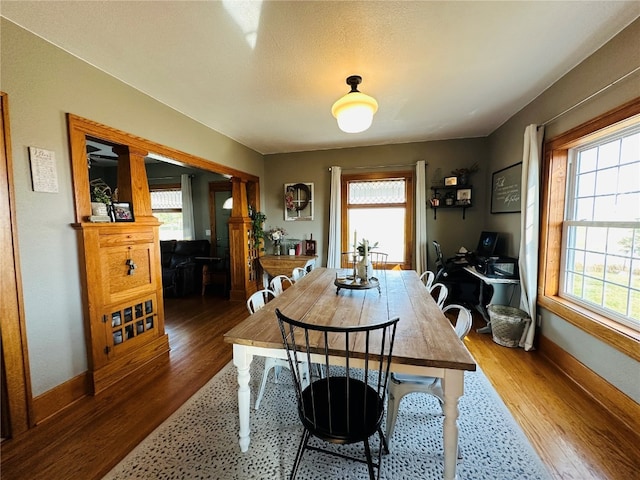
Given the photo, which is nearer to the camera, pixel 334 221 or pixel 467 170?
pixel 467 170

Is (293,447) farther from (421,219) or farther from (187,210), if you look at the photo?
(187,210)

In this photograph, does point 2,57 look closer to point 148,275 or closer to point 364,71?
point 148,275

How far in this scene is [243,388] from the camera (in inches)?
58.4

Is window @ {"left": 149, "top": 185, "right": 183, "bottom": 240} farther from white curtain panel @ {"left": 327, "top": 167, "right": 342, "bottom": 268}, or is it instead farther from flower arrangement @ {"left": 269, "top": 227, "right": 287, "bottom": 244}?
white curtain panel @ {"left": 327, "top": 167, "right": 342, "bottom": 268}

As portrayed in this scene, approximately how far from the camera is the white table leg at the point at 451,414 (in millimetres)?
1167

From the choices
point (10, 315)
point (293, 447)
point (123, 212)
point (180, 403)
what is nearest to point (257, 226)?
point (123, 212)

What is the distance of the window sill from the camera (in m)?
1.69

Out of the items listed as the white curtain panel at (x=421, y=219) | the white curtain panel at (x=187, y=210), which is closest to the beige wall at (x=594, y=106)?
the white curtain panel at (x=421, y=219)

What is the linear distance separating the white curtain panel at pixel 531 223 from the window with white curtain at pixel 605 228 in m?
0.22

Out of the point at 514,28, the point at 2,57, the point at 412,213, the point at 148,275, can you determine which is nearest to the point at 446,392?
the point at 514,28

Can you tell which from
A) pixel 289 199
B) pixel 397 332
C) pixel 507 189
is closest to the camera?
pixel 397 332

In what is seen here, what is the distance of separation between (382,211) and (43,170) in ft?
13.4

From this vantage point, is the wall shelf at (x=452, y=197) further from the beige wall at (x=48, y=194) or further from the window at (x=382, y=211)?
the beige wall at (x=48, y=194)

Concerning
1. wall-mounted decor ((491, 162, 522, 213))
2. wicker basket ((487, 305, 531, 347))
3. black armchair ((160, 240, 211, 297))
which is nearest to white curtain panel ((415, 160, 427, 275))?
wall-mounted decor ((491, 162, 522, 213))
